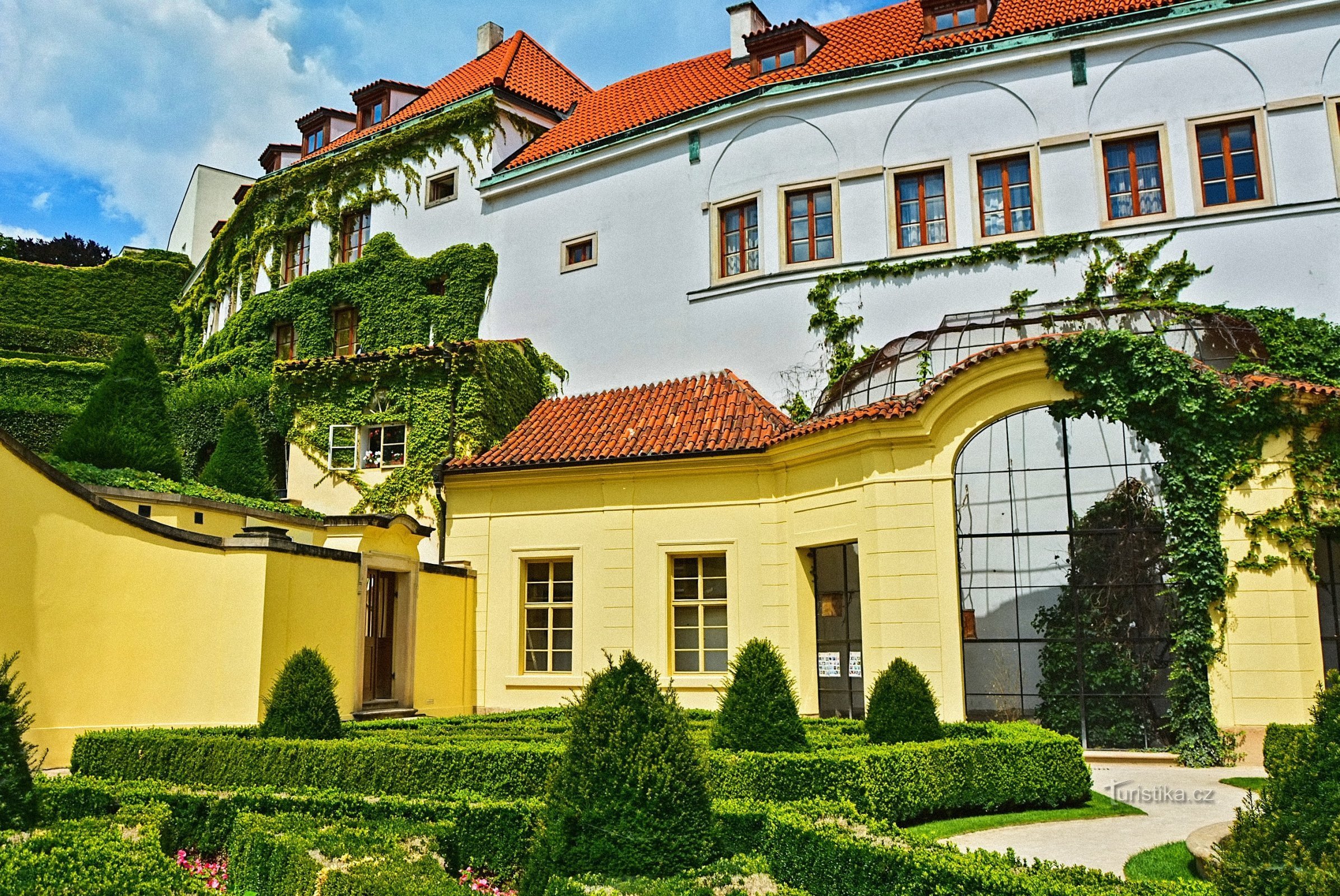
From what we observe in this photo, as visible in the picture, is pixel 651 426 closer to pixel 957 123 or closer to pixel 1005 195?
pixel 1005 195

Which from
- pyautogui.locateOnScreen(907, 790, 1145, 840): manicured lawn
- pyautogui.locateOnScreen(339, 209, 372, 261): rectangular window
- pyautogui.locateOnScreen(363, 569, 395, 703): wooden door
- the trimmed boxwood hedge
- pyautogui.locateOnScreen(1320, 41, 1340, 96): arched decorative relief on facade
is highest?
pyautogui.locateOnScreen(339, 209, 372, 261): rectangular window

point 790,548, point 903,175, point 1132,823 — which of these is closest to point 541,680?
point 790,548

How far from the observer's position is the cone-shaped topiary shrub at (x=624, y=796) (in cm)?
716

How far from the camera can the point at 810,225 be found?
837 inches

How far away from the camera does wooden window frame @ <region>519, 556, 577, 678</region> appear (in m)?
20.2

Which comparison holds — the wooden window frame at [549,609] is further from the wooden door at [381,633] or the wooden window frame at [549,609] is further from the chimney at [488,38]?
the chimney at [488,38]

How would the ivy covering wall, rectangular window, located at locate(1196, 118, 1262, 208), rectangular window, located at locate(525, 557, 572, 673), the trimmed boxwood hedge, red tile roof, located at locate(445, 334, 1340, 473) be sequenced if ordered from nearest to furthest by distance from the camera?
the trimmed boxwood hedge
rectangular window, located at locate(1196, 118, 1262, 208)
red tile roof, located at locate(445, 334, 1340, 473)
rectangular window, located at locate(525, 557, 572, 673)
the ivy covering wall

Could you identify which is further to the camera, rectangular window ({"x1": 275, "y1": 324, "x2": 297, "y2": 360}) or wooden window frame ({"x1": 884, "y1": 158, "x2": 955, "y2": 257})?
rectangular window ({"x1": 275, "y1": 324, "x2": 297, "y2": 360})

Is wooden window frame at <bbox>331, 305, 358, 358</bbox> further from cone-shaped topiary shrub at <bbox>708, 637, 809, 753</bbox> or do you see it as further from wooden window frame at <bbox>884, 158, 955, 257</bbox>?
cone-shaped topiary shrub at <bbox>708, 637, 809, 753</bbox>

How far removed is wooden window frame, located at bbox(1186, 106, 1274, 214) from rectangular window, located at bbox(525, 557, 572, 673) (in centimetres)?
1310

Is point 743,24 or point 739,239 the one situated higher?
point 743,24

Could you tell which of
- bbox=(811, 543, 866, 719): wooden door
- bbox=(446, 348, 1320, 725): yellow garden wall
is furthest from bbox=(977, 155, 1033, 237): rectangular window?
bbox=(811, 543, 866, 719): wooden door

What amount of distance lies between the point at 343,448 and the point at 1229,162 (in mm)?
18490

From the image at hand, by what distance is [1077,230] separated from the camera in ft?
62.4
